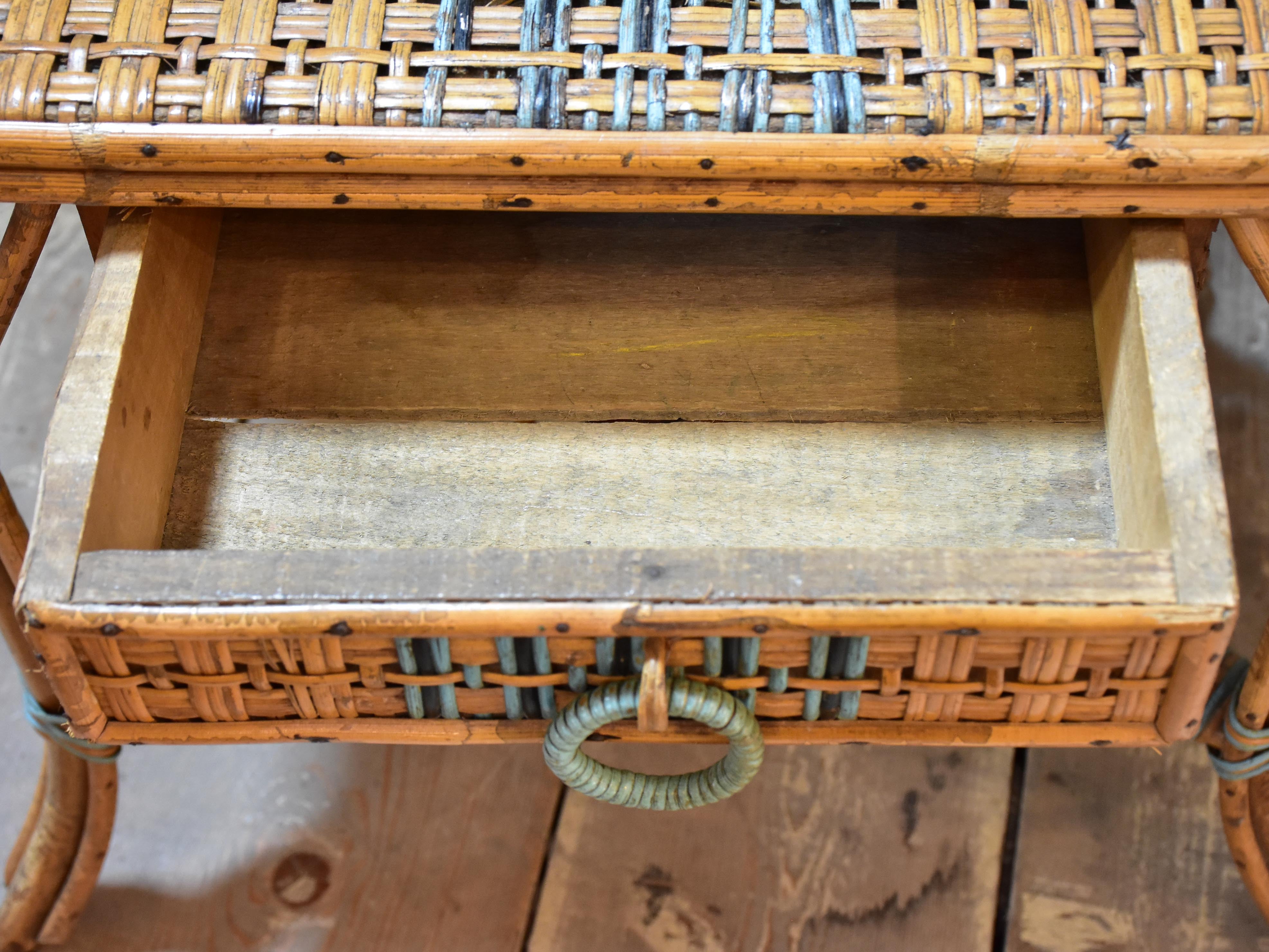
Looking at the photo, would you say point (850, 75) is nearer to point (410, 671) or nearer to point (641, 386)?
point (641, 386)

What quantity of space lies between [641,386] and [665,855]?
0.37 metres

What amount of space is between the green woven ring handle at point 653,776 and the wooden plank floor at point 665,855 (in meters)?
0.26

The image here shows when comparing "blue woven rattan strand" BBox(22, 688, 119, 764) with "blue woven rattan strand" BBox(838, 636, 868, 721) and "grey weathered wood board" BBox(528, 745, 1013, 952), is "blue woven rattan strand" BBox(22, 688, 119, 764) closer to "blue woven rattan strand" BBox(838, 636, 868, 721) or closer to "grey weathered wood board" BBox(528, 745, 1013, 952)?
"grey weathered wood board" BBox(528, 745, 1013, 952)

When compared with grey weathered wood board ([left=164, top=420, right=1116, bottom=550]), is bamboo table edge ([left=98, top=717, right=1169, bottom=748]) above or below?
below

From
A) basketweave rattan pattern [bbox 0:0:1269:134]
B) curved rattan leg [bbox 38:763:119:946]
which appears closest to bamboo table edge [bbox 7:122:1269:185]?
basketweave rattan pattern [bbox 0:0:1269:134]

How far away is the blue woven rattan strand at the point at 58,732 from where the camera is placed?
0.77m

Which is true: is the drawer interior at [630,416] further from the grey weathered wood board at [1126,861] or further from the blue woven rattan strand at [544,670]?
the grey weathered wood board at [1126,861]

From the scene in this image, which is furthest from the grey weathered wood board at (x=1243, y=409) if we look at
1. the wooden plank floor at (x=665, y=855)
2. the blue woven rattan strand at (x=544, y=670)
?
the blue woven rattan strand at (x=544, y=670)

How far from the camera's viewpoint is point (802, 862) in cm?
93

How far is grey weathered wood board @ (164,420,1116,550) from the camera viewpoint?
0.71 m

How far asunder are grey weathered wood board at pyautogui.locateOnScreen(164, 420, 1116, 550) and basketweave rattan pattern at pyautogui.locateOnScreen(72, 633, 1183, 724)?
9 centimetres

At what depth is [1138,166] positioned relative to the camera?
0.63 m

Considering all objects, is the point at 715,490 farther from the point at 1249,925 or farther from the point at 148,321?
the point at 1249,925

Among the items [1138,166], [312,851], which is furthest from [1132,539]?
[312,851]
